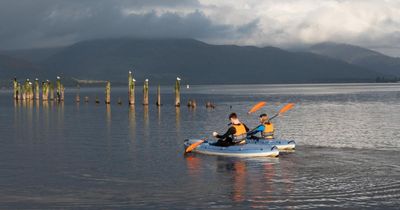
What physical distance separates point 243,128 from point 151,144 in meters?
10.3

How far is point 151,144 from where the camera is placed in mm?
45375

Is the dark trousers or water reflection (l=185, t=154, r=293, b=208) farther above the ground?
the dark trousers

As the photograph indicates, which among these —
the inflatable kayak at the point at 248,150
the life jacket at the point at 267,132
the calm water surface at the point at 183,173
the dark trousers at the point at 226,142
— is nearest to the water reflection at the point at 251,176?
the calm water surface at the point at 183,173

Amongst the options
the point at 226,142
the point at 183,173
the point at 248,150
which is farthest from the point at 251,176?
the point at 226,142

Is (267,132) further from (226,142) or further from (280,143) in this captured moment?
(226,142)

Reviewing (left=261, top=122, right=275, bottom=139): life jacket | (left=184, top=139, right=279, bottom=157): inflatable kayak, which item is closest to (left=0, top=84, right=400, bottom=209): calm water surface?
(left=184, top=139, right=279, bottom=157): inflatable kayak

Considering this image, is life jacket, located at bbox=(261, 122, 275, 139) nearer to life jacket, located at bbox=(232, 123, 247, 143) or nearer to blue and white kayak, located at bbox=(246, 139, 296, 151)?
blue and white kayak, located at bbox=(246, 139, 296, 151)

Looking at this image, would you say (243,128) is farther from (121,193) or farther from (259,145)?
(121,193)

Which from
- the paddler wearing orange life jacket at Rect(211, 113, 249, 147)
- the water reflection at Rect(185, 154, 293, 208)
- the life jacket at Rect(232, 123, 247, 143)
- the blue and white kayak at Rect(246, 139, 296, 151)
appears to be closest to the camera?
the water reflection at Rect(185, 154, 293, 208)

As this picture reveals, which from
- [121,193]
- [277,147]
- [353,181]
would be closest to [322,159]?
[277,147]

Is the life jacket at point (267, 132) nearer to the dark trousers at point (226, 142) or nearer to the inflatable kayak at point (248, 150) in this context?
the inflatable kayak at point (248, 150)

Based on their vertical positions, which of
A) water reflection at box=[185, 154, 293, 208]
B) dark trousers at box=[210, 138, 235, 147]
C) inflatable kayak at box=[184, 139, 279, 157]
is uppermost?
dark trousers at box=[210, 138, 235, 147]

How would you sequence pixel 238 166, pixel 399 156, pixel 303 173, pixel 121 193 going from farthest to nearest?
pixel 399 156
pixel 238 166
pixel 303 173
pixel 121 193

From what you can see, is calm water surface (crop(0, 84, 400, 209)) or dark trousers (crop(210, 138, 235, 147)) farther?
dark trousers (crop(210, 138, 235, 147))
